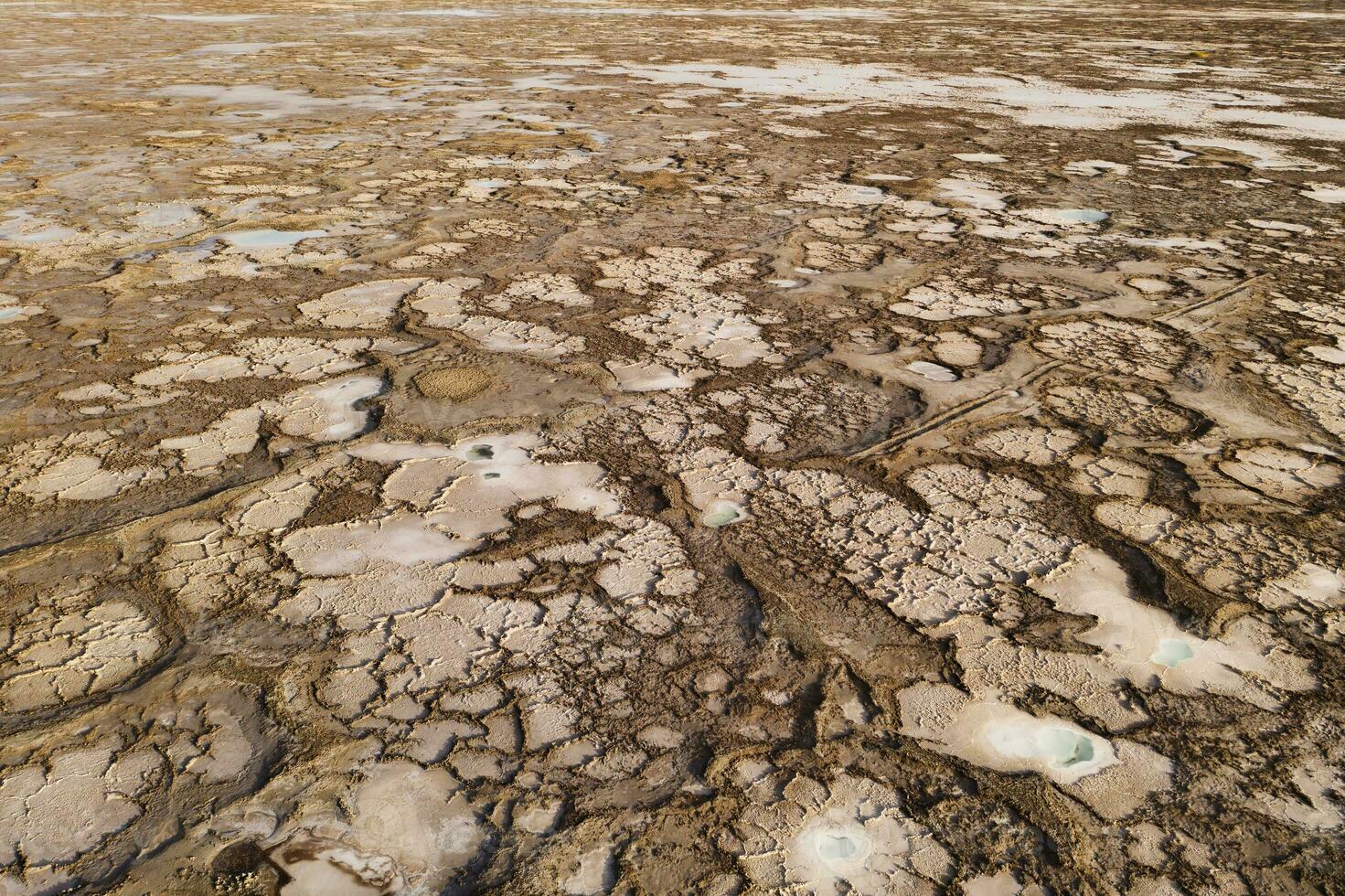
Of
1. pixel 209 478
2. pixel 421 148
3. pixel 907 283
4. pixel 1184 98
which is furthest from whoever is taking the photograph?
pixel 1184 98

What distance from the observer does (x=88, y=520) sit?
1.71 metres

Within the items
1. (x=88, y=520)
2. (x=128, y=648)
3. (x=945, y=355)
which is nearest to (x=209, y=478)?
(x=88, y=520)

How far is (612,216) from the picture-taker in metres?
3.48

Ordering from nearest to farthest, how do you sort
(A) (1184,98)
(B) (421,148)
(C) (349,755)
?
(C) (349,755)
(B) (421,148)
(A) (1184,98)

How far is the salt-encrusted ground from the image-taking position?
3.81ft

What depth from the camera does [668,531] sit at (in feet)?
5.65

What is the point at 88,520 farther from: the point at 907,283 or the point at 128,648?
the point at 907,283

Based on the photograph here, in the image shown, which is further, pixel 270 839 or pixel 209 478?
pixel 209 478

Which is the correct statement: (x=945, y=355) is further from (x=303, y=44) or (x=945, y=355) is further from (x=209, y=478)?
(x=303, y=44)

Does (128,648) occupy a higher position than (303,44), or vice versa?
(128,648)

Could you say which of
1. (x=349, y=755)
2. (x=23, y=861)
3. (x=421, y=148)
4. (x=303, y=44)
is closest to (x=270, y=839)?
(x=349, y=755)

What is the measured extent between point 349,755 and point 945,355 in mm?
1686

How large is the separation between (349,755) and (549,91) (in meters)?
5.41

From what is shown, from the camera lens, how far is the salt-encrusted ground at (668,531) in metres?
1.16
